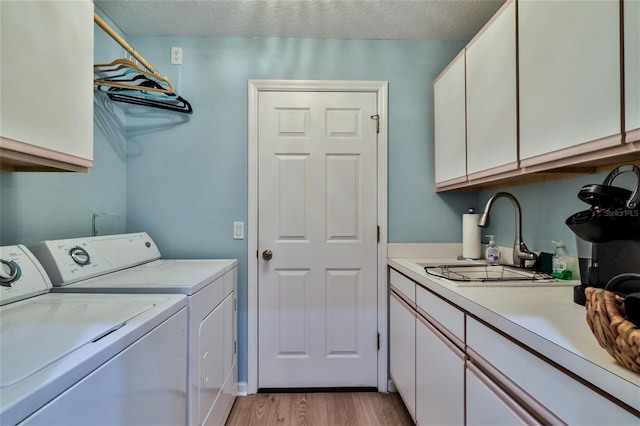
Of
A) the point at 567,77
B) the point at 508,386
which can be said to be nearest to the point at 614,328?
the point at 508,386

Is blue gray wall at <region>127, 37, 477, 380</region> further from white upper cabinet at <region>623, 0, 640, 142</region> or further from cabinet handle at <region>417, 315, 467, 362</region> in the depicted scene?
white upper cabinet at <region>623, 0, 640, 142</region>

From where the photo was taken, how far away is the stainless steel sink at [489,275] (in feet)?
3.99

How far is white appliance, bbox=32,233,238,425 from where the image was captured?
45.9 inches

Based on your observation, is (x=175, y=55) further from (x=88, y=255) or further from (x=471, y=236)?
(x=471, y=236)

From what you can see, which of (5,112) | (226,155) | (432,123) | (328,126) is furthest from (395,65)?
(5,112)

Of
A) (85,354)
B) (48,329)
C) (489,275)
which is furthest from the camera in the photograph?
(489,275)

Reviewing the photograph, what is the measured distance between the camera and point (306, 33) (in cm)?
197

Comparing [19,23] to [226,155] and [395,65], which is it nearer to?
[226,155]

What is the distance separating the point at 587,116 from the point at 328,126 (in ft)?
4.63

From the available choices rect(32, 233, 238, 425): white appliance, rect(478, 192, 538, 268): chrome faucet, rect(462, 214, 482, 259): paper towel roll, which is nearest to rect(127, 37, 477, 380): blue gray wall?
rect(32, 233, 238, 425): white appliance

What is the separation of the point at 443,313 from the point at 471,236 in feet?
2.89

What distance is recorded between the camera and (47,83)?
3.02 feet

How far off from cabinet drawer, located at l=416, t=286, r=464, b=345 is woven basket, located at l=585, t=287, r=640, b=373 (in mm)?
515

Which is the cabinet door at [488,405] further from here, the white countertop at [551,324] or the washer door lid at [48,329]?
the washer door lid at [48,329]
